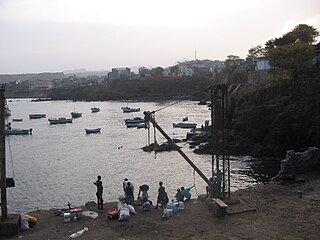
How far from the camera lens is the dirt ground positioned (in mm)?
12812

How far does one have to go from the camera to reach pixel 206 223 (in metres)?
13.9

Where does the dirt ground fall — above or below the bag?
below

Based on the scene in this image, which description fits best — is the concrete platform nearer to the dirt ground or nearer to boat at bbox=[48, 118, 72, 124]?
the dirt ground

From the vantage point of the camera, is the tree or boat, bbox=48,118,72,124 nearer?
the tree

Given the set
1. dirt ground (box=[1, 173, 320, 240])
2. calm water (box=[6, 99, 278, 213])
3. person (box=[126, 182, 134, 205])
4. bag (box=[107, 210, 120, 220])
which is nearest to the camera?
dirt ground (box=[1, 173, 320, 240])

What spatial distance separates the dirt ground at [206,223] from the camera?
12.8 metres

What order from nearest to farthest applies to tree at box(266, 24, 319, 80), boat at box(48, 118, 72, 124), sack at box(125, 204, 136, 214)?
1. sack at box(125, 204, 136, 214)
2. tree at box(266, 24, 319, 80)
3. boat at box(48, 118, 72, 124)

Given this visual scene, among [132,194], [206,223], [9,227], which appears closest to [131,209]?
[132,194]

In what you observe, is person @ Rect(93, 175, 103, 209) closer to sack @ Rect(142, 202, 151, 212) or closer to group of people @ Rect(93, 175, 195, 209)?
group of people @ Rect(93, 175, 195, 209)

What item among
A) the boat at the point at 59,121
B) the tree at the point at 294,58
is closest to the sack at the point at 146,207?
the tree at the point at 294,58

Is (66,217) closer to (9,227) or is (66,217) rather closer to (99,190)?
(99,190)

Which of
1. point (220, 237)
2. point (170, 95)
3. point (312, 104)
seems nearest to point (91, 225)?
point (220, 237)

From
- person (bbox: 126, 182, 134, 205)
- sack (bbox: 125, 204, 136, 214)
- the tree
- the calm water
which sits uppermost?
the tree

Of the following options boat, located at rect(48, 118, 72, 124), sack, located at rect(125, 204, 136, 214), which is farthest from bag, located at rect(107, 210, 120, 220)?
boat, located at rect(48, 118, 72, 124)
